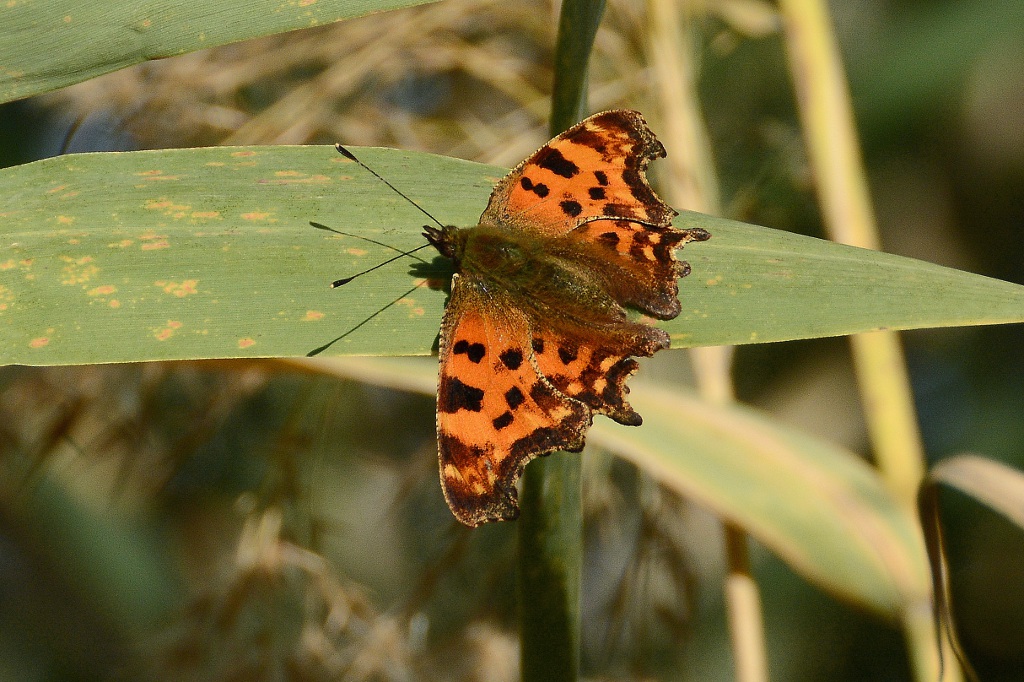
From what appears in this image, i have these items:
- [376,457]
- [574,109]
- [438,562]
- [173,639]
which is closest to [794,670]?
[376,457]

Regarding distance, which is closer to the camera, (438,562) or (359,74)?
(438,562)

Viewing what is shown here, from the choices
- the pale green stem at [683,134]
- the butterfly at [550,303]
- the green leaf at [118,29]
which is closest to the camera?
the green leaf at [118,29]

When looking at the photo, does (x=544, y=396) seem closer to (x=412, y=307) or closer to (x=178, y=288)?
(x=412, y=307)

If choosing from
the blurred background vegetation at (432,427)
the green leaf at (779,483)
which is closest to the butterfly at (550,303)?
the green leaf at (779,483)

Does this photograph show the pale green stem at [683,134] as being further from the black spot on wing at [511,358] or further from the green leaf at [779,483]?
the black spot on wing at [511,358]

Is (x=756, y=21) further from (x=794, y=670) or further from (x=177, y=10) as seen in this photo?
(x=794, y=670)

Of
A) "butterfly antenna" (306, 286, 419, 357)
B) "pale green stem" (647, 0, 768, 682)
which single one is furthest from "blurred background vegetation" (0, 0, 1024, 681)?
"butterfly antenna" (306, 286, 419, 357)
